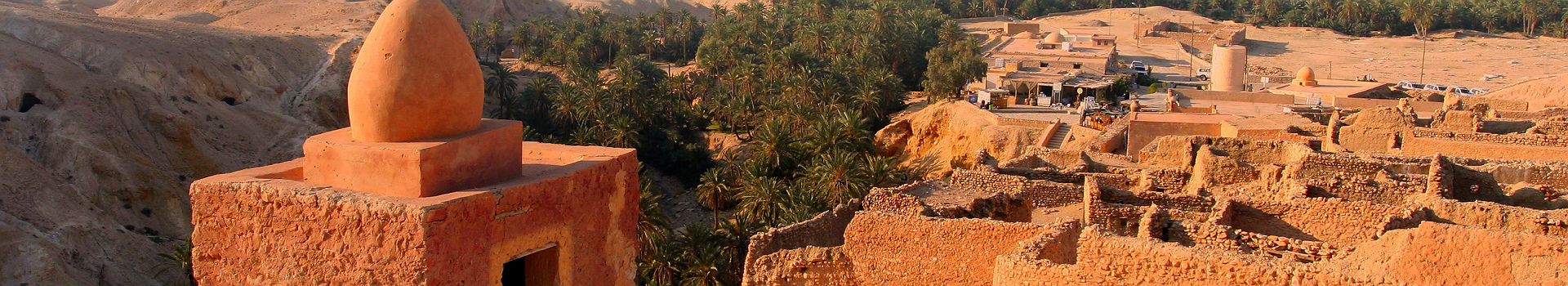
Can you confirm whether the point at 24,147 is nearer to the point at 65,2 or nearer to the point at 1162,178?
the point at 1162,178

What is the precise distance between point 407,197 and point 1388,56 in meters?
60.4

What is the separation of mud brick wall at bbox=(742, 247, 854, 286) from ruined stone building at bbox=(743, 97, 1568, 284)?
1 centimetres

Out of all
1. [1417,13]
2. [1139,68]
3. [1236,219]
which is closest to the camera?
[1236,219]

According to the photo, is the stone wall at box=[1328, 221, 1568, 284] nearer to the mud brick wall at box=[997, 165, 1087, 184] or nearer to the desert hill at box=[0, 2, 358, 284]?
the mud brick wall at box=[997, 165, 1087, 184]

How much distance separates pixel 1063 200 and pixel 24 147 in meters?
27.3

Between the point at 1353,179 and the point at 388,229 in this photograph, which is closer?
the point at 388,229

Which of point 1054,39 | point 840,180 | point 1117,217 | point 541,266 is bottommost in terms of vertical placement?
point 840,180

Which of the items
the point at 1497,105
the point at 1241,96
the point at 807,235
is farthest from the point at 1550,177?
the point at 1241,96

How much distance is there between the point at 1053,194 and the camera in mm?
16797

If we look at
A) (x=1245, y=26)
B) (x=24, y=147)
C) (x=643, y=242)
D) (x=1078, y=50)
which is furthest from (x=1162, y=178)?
(x=1245, y=26)

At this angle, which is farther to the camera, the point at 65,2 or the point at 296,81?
the point at 65,2

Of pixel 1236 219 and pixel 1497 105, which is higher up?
pixel 1236 219

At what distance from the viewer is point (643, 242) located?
26516 mm

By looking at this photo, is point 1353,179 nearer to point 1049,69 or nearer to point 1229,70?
point 1229,70
